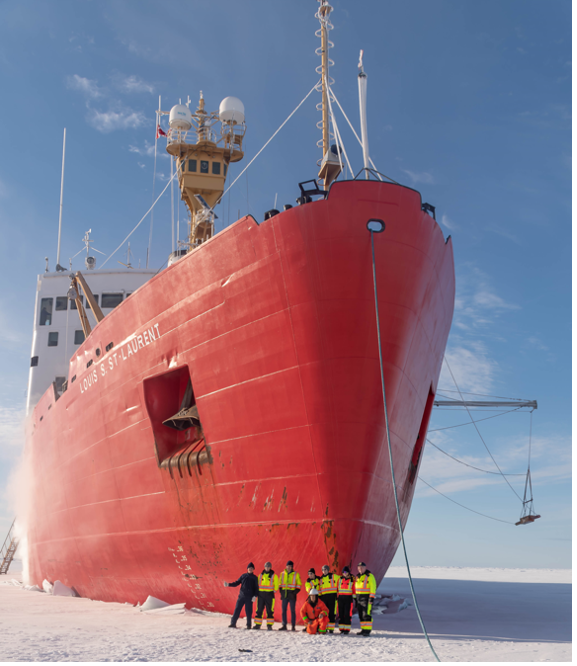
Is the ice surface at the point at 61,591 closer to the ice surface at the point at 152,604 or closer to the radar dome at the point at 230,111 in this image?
the ice surface at the point at 152,604

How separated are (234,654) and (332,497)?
2093 millimetres

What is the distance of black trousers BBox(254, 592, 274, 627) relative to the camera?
649 centimetres

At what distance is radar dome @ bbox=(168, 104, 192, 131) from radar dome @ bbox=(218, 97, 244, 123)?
1.06 metres

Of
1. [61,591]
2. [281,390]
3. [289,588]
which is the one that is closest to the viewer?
[289,588]

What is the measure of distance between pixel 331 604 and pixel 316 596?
194 mm

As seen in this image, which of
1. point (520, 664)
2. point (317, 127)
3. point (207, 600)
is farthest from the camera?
point (317, 127)

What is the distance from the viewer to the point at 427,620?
26.9 feet

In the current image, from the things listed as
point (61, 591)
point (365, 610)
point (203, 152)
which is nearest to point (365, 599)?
point (365, 610)

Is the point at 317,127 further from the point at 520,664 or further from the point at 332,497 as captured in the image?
the point at 520,664

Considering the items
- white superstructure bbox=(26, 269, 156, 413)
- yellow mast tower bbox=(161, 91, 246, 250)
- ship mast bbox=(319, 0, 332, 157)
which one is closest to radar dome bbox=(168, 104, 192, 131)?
yellow mast tower bbox=(161, 91, 246, 250)

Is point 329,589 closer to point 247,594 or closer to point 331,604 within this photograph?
point 331,604

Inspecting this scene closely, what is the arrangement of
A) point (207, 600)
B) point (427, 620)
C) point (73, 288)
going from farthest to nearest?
1. point (73, 288)
2. point (427, 620)
3. point (207, 600)

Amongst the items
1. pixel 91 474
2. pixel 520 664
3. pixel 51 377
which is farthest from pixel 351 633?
pixel 51 377

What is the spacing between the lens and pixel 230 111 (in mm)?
17875
